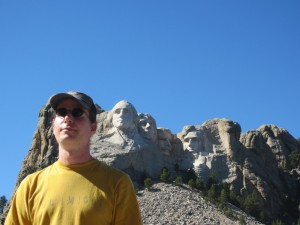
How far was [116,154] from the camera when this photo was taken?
50438 millimetres

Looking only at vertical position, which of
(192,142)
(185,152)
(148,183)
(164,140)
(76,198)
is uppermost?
(164,140)

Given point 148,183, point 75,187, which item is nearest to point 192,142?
point 148,183

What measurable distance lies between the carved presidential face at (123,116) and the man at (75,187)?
46240mm

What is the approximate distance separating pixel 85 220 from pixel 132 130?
4728 centimetres

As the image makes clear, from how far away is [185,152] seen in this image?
5822 cm

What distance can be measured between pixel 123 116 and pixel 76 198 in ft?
154

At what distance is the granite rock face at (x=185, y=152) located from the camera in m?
52.1

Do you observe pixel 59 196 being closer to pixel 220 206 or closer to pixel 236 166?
pixel 220 206

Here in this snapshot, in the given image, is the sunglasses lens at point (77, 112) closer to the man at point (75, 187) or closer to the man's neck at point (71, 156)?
the man at point (75, 187)

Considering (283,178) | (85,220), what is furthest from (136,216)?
(283,178)

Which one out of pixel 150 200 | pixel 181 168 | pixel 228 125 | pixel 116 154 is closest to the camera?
pixel 150 200

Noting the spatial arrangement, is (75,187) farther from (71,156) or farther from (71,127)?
(71,127)

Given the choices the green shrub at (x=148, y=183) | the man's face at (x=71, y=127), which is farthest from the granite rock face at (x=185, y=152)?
the man's face at (x=71, y=127)

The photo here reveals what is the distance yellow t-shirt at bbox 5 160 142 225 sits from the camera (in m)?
5.87
